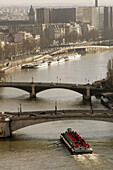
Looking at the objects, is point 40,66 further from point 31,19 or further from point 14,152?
point 31,19

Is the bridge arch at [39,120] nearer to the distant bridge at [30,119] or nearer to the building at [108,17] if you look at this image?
the distant bridge at [30,119]

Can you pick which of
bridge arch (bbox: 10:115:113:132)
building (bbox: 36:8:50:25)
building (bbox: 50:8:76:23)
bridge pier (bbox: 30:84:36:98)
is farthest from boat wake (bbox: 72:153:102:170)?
building (bbox: 50:8:76:23)

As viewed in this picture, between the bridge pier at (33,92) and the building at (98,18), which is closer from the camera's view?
the bridge pier at (33,92)

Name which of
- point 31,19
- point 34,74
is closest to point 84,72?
point 34,74

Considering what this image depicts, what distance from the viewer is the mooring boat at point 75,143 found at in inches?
861

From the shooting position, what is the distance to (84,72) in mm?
42281

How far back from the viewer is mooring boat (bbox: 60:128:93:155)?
21859mm

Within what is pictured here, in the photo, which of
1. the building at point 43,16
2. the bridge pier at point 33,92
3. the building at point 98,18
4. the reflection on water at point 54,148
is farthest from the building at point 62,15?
the reflection on water at point 54,148

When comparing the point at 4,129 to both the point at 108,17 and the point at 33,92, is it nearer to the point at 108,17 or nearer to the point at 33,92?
the point at 33,92

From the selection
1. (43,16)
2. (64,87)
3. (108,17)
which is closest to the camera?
(64,87)

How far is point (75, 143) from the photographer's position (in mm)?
22250

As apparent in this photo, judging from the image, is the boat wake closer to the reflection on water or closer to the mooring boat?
the reflection on water

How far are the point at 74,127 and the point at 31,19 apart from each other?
225ft

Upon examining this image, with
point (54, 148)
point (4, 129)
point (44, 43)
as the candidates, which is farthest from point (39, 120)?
point (44, 43)
